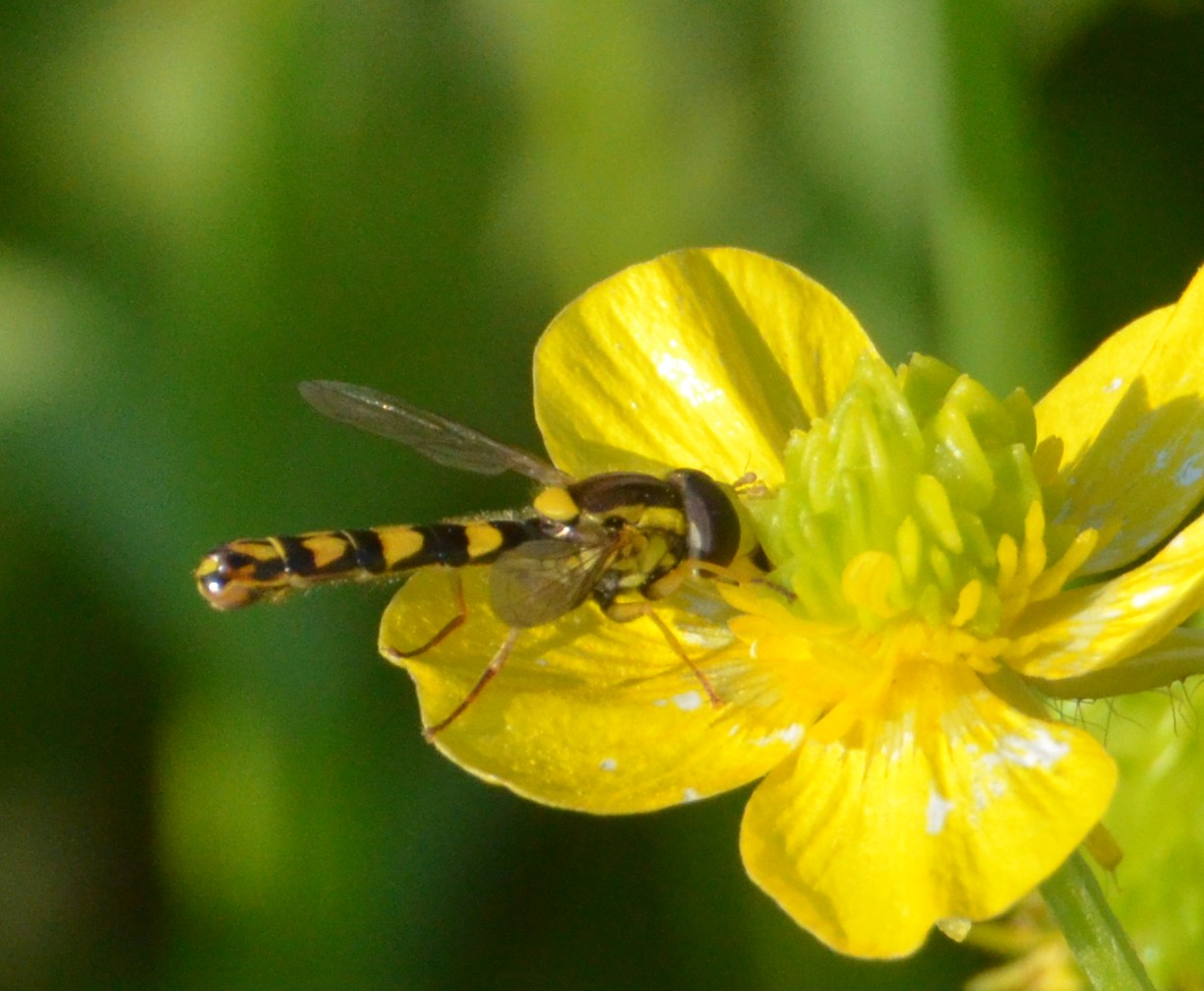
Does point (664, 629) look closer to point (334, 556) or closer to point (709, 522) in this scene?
point (709, 522)

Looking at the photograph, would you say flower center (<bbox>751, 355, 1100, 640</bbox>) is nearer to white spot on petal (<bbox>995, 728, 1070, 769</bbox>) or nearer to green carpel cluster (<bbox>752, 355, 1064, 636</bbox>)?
green carpel cluster (<bbox>752, 355, 1064, 636</bbox>)

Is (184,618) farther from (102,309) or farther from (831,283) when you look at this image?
(831,283)

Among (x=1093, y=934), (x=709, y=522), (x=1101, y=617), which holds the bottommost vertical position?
(x=1093, y=934)

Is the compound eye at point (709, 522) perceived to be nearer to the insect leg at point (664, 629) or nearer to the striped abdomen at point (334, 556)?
the insect leg at point (664, 629)

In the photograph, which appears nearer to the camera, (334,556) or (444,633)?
(444,633)

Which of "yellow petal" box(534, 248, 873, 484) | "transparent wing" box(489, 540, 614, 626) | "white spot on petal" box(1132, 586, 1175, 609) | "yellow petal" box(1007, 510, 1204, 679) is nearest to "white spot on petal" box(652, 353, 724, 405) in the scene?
"yellow petal" box(534, 248, 873, 484)

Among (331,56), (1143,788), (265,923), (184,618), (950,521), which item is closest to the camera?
(950,521)

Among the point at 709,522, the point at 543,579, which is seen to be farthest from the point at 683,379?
the point at 543,579

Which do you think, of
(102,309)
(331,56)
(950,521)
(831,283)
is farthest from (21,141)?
(950,521)
